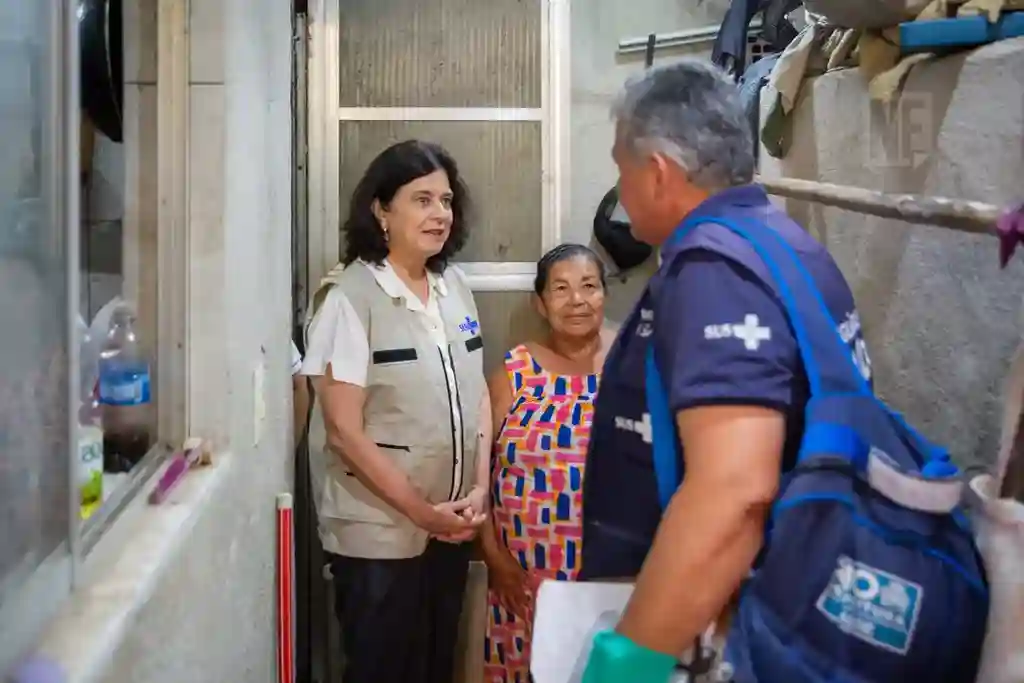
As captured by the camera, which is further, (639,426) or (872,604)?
(639,426)

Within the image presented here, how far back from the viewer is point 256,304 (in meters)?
1.54

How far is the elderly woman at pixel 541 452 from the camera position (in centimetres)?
222

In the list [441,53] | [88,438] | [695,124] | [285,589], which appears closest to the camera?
[88,438]

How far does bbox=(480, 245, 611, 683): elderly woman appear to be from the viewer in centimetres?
222

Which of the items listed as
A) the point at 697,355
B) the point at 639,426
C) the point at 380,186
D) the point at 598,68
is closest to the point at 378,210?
the point at 380,186

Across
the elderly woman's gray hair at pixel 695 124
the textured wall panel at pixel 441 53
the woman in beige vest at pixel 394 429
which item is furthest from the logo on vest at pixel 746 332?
the textured wall panel at pixel 441 53

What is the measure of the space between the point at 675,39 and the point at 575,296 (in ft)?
2.76

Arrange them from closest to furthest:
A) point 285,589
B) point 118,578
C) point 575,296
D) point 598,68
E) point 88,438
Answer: point 118,578 < point 88,438 < point 285,589 < point 575,296 < point 598,68

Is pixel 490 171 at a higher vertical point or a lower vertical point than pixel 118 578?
higher

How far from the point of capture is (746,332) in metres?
0.99

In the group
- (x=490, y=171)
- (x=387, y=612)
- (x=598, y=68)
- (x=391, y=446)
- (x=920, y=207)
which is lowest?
(x=387, y=612)

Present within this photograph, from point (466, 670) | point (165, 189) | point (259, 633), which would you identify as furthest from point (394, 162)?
point (466, 670)

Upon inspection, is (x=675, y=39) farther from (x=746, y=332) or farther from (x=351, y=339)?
(x=746, y=332)

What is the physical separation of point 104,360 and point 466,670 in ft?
5.45
